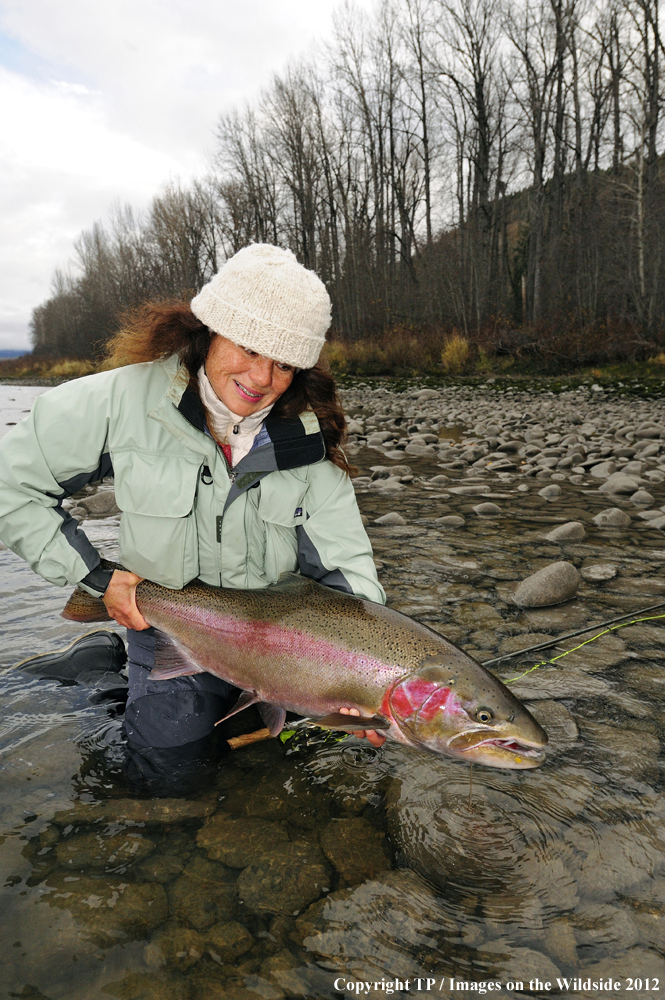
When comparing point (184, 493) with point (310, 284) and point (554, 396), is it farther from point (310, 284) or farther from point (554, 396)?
point (554, 396)

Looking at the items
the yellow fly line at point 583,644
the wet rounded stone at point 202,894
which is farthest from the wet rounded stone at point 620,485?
the wet rounded stone at point 202,894

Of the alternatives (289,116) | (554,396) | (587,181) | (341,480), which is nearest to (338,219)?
(289,116)

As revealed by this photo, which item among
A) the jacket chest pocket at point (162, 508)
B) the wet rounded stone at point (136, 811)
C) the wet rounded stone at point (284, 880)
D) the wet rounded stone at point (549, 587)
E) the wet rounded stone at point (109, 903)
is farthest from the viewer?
the wet rounded stone at point (549, 587)

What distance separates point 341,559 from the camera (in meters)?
2.69

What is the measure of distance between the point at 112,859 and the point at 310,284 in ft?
6.75

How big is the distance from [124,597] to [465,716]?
4.64 ft

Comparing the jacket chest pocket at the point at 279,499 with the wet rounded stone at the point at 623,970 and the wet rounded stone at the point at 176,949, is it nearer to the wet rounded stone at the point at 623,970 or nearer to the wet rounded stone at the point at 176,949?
the wet rounded stone at the point at 176,949

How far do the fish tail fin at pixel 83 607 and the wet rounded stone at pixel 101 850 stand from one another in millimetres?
823

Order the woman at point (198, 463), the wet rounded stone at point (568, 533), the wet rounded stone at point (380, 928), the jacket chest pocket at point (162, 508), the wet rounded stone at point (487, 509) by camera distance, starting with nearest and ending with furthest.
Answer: the wet rounded stone at point (380, 928) < the woman at point (198, 463) < the jacket chest pocket at point (162, 508) < the wet rounded stone at point (568, 533) < the wet rounded stone at point (487, 509)

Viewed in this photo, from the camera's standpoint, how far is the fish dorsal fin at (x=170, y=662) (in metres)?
2.65

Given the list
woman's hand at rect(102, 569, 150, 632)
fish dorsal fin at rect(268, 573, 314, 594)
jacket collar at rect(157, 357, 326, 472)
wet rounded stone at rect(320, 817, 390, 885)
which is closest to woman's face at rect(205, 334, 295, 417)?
jacket collar at rect(157, 357, 326, 472)

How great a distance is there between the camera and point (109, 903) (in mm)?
1975

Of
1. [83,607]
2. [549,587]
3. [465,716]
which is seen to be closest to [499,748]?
[465,716]

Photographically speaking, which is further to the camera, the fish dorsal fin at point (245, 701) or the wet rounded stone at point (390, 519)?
the wet rounded stone at point (390, 519)
